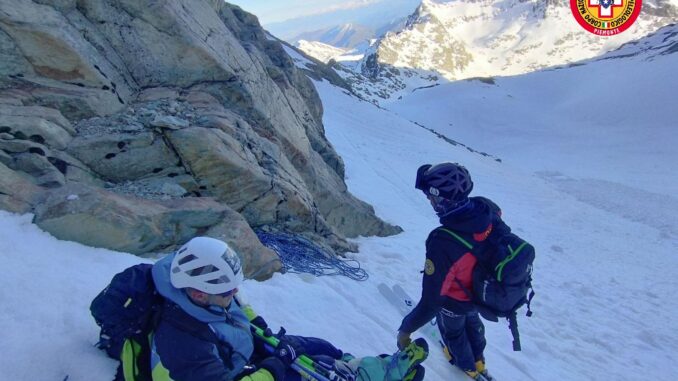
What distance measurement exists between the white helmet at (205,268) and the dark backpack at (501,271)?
2.36 meters

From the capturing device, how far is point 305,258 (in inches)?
351

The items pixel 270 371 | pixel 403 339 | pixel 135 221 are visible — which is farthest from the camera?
pixel 135 221

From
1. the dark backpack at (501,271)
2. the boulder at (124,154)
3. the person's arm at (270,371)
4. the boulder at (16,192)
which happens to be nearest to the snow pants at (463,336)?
the dark backpack at (501,271)

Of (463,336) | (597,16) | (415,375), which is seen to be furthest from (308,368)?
(597,16)

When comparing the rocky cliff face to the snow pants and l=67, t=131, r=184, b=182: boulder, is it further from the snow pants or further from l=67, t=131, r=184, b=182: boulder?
the snow pants

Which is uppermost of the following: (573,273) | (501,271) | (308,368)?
(501,271)

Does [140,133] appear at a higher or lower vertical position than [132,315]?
lower

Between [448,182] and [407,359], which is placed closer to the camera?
[407,359]

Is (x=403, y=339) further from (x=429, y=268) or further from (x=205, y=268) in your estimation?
(x=205, y=268)

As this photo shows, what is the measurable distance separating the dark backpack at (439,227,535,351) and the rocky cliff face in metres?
3.57

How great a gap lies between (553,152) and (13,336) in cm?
4606

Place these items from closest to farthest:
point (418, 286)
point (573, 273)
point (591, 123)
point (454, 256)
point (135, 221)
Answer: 1. point (454, 256)
2. point (135, 221)
3. point (418, 286)
4. point (573, 273)
5. point (591, 123)

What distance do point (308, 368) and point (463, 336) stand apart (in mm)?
2327

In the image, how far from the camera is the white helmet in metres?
3.75
